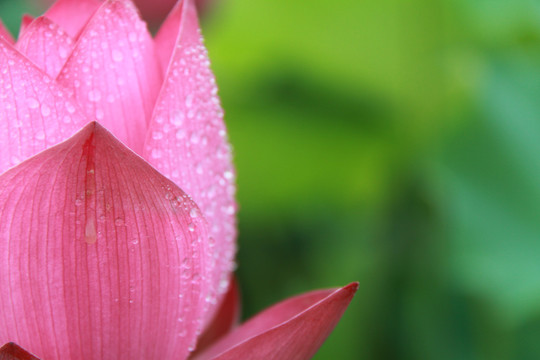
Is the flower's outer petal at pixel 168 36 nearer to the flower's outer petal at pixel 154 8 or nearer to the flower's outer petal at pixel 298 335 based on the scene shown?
the flower's outer petal at pixel 298 335

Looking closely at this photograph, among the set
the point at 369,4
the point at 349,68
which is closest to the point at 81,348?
the point at 349,68

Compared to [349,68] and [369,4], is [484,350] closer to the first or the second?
[349,68]

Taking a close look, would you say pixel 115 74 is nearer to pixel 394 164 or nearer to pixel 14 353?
pixel 14 353

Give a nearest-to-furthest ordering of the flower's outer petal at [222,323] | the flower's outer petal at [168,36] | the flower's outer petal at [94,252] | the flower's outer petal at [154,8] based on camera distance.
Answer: the flower's outer petal at [94,252]
the flower's outer petal at [168,36]
the flower's outer petal at [222,323]
the flower's outer petal at [154,8]

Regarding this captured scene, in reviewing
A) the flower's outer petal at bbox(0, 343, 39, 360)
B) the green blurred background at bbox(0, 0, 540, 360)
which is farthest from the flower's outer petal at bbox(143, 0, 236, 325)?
the green blurred background at bbox(0, 0, 540, 360)

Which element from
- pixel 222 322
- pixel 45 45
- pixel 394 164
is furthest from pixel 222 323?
pixel 394 164

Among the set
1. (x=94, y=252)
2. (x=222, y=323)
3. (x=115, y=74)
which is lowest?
(x=222, y=323)

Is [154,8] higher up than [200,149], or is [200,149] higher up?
[154,8]

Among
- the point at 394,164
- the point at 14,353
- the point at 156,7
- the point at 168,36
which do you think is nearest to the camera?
the point at 14,353

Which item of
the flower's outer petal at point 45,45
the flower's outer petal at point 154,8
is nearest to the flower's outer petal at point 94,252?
the flower's outer petal at point 45,45
